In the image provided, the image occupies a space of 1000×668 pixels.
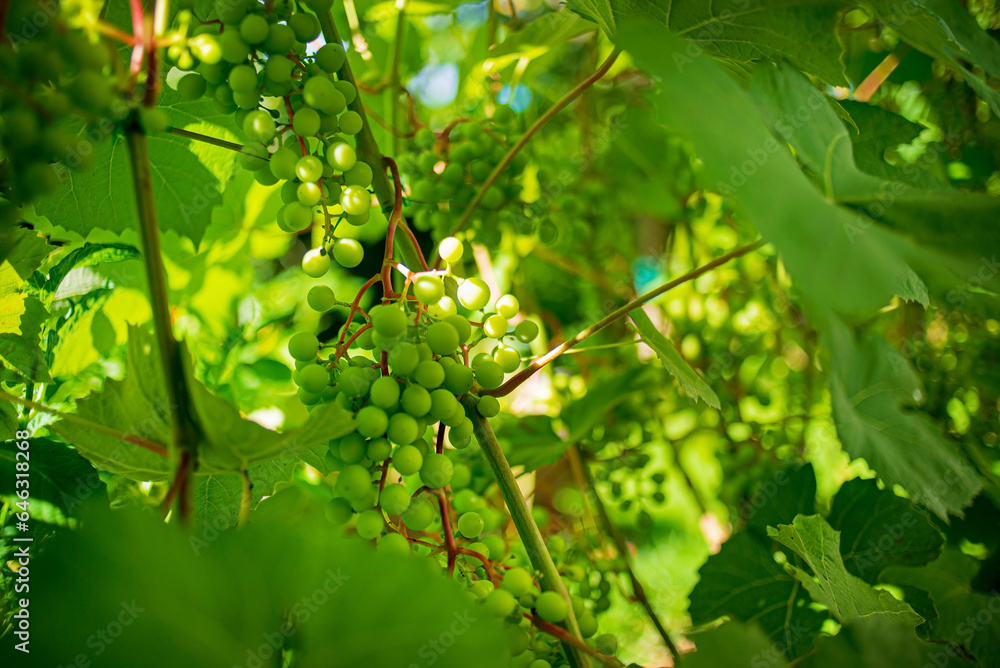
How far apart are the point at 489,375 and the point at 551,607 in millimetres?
156

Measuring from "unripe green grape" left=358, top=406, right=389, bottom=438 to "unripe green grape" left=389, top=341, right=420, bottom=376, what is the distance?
3cm

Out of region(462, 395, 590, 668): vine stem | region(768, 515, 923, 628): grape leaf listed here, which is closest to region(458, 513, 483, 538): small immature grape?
region(462, 395, 590, 668): vine stem

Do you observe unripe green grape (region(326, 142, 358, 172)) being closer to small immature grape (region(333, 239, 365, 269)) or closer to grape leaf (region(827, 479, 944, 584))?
small immature grape (region(333, 239, 365, 269))

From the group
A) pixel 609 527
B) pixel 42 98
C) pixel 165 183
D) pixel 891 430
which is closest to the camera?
pixel 42 98

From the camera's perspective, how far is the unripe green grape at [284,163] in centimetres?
39

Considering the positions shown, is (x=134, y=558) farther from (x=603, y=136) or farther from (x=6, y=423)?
(x=603, y=136)

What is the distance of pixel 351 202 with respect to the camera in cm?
39

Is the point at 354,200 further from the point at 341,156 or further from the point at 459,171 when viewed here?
the point at 459,171

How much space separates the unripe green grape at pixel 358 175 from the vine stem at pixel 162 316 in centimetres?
13

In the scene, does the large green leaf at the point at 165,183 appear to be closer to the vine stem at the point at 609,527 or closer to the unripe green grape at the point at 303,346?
the unripe green grape at the point at 303,346

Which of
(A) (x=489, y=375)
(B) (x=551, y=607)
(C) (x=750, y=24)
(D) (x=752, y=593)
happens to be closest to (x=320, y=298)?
(A) (x=489, y=375)

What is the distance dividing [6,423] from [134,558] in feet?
0.92

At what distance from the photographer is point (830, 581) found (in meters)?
0.50

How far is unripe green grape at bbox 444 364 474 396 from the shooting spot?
1.29 ft
